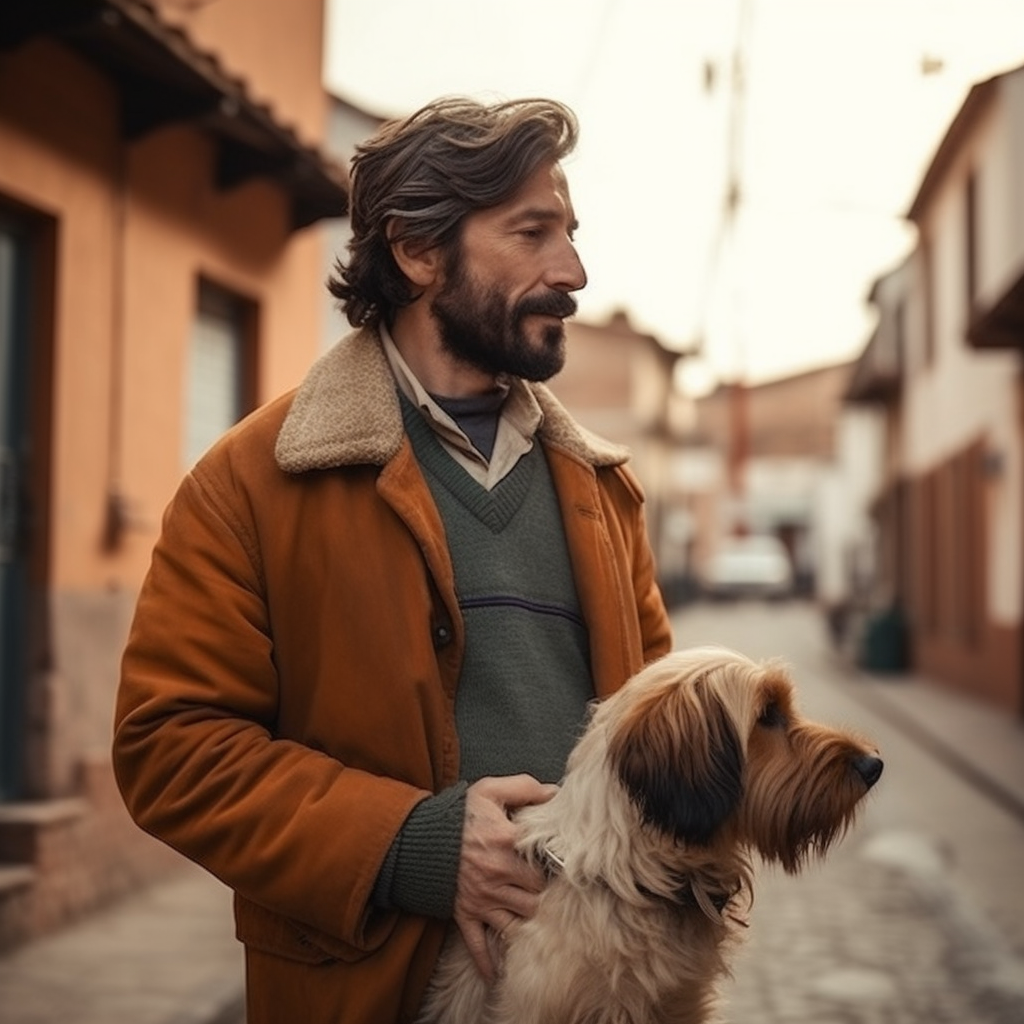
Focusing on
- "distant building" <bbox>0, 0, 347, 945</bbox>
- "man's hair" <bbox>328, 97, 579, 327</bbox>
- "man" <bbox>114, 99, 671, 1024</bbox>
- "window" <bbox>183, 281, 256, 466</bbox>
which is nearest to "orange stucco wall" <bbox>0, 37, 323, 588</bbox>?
"distant building" <bbox>0, 0, 347, 945</bbox>

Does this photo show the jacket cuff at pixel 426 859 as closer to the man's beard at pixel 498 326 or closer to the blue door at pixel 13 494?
the man's beard at pixel 498 326

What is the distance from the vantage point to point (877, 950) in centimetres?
820

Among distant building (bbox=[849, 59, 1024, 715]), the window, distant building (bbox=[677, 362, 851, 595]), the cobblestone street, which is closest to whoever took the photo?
the cobblestone street

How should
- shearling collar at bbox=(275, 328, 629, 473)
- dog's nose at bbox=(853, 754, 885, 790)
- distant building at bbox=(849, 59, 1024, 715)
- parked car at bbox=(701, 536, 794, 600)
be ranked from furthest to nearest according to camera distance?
parked car at bbox=(701, 536, 794, 600)
distant building at bbox=(849, 59, 1024, 715)
dog's nose at bbox=(853, 754, 885, 790)
shearling collar at bbox=(275, 328, 629, 473)

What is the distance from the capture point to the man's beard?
2883 millimetres

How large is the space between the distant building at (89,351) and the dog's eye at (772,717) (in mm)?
5537

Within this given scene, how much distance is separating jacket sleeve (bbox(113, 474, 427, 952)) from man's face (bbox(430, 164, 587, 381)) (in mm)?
537

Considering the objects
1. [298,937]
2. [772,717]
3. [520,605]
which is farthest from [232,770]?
[772,717]

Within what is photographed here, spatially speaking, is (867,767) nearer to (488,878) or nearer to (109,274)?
(488,878)

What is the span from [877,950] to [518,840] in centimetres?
597

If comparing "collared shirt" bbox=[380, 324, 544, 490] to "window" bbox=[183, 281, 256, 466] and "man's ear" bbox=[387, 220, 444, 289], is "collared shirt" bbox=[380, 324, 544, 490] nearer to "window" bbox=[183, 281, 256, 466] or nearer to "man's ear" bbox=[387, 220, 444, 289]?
"man's ear" bbox=[387, 220, 444, 289]

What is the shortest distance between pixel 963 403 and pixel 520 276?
73.7 feet

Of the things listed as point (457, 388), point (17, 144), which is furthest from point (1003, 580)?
point (457, 388)

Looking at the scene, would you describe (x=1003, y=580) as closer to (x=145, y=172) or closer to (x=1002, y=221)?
(x=1002, y=221)
